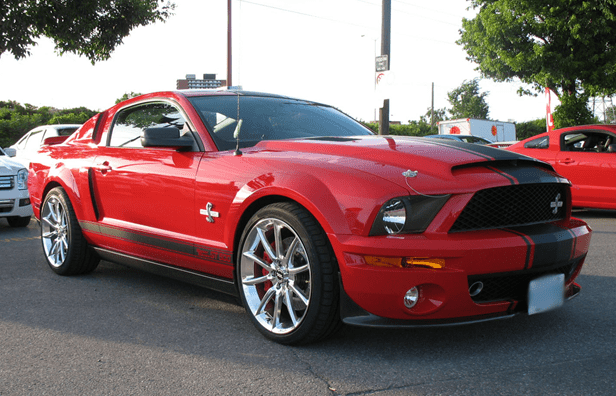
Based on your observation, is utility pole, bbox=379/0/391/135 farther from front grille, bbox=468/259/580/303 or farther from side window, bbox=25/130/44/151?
front grille, bbox=468/259/580/303

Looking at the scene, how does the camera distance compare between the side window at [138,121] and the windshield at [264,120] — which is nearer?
the windshield at [264,120]

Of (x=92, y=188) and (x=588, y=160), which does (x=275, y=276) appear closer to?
(x=92, y=188)

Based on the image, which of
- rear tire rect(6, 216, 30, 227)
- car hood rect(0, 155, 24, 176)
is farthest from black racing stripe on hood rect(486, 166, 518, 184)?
rear tire rect(6, 216, 30, 227)

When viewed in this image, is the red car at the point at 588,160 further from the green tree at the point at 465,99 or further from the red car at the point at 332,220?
the green tree at the point at 465,99

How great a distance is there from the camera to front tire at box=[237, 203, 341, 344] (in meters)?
2.93

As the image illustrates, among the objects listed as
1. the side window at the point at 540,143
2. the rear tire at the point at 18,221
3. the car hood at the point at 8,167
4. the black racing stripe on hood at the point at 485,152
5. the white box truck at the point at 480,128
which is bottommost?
the rear tire at the point at 18,221

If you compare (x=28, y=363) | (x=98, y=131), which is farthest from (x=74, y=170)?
(x=28, y=363)

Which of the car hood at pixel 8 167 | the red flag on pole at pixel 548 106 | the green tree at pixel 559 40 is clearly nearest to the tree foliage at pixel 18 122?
the car hood at pixel 8 167

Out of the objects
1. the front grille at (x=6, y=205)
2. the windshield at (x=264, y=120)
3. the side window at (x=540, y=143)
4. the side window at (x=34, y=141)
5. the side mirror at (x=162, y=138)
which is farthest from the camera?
the side window at (x=34, y=141)

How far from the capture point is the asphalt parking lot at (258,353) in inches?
103

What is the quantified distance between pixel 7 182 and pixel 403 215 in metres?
7.30

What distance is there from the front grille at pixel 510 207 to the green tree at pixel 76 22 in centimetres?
1487

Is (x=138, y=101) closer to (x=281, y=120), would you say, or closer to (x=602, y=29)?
(x=281, y=120)

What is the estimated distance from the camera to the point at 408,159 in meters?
3.06
